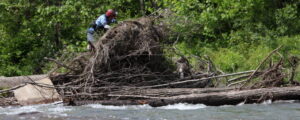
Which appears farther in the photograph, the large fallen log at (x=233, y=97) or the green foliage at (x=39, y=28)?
the green foliage at (x=39, y=28)

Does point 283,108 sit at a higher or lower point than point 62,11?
lower

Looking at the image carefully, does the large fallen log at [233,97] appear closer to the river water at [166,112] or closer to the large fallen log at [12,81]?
the river water at [166,112]

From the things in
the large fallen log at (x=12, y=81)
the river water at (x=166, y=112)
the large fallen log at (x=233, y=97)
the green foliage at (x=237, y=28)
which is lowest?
the river water at (x=166, y=112)

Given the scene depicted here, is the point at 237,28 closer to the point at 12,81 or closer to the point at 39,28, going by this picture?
the point at 39,28

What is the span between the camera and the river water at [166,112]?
9.34 meters

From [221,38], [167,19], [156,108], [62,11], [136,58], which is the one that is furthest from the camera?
[221,38]

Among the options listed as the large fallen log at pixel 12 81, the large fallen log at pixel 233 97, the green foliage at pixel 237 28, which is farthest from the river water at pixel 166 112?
the green foliage at pixel 237 28

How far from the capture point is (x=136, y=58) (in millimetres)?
12414

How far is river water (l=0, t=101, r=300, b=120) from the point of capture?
368 inches

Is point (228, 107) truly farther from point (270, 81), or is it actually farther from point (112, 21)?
point (112, 21)

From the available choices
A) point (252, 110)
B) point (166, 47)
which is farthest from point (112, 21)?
point (252, 110)

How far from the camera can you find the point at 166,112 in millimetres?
10062

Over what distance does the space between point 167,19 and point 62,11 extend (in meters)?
4.24

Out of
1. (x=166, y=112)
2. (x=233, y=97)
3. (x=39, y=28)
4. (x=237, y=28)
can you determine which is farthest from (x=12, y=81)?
(x=237, y=28)
